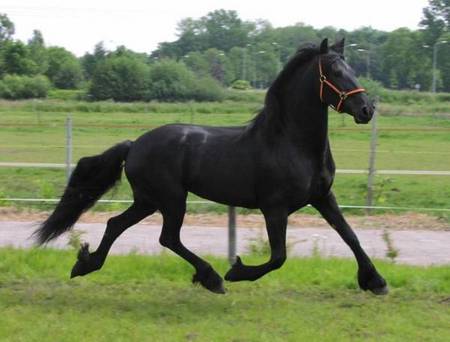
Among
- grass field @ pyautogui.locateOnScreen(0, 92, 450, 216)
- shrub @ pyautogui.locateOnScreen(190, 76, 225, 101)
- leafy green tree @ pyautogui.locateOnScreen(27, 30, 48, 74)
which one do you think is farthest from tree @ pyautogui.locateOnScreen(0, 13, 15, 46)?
grass field @ pyautogui.locateOnScreen(0, 92, 450, 216)

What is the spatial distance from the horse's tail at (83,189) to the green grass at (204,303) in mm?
525

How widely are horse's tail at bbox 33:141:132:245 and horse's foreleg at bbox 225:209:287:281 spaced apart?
5.07ft

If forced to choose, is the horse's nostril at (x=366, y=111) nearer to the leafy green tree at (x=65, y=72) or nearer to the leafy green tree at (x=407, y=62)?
the leafy green tree at (x=65, y=72)

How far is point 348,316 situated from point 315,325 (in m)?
0.35

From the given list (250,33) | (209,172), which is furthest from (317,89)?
(250,33)

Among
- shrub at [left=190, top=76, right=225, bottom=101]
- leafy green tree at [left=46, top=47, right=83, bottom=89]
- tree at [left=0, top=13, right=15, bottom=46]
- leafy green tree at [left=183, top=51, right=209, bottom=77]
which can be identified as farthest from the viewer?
tree at [left=0, top=13, right=15, bottom=46]

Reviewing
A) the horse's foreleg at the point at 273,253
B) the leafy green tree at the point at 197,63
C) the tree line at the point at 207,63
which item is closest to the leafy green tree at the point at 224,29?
the tree line at the point at 207,63

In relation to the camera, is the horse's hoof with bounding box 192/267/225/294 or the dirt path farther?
the dirt path

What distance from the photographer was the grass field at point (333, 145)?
42.8ft

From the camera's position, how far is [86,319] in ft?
16.9

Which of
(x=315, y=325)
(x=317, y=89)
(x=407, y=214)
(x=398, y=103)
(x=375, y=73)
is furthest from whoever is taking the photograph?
(x=375, y=73)

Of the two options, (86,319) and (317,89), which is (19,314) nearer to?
(86,319)

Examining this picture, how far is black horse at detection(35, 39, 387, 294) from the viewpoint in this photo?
5336 millimetres

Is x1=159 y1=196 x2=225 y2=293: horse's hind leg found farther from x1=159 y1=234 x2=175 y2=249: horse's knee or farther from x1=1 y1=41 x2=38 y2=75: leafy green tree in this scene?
x1=1 y1=41 x2=38 y2=75: leafy green tree
